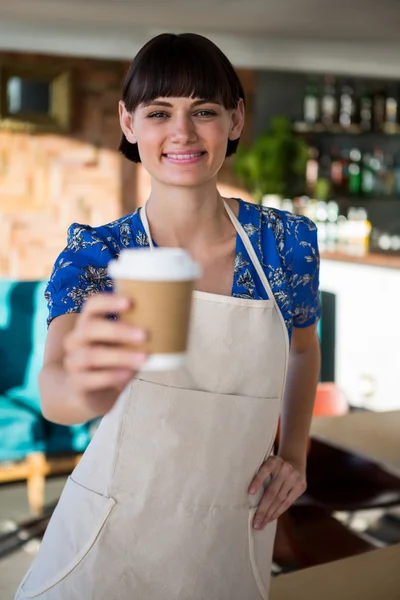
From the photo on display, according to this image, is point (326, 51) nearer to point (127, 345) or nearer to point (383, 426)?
point (383, 426)

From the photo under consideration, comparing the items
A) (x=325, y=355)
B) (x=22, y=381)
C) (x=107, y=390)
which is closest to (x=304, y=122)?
(x=325, y=355)

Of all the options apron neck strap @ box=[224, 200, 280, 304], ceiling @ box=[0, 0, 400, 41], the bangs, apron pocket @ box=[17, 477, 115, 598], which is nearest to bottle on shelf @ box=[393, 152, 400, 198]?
ceiling @ box=[0, 0, 400, 41]

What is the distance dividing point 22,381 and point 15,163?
8.83 feet

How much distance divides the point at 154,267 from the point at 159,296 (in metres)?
0.03

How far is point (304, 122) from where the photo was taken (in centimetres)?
762

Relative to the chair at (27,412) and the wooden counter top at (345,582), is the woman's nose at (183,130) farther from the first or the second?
the chair at (27,412)

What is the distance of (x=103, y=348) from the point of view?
0.79 metres

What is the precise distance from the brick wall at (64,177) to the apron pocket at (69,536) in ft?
18.6

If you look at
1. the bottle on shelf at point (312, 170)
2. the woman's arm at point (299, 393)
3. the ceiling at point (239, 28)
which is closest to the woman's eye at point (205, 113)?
the woman's arm at point (299, 393)

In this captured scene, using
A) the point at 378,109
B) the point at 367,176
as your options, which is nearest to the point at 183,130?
the point at 367,176

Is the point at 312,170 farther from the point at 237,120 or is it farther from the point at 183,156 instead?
the point at 183,156

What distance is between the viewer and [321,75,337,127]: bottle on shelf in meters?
7.68

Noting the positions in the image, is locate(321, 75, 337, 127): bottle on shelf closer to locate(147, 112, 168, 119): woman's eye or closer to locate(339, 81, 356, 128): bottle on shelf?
locate(339, 81, 356, 128): bottle on shelf

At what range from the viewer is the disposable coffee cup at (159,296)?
0.75m
